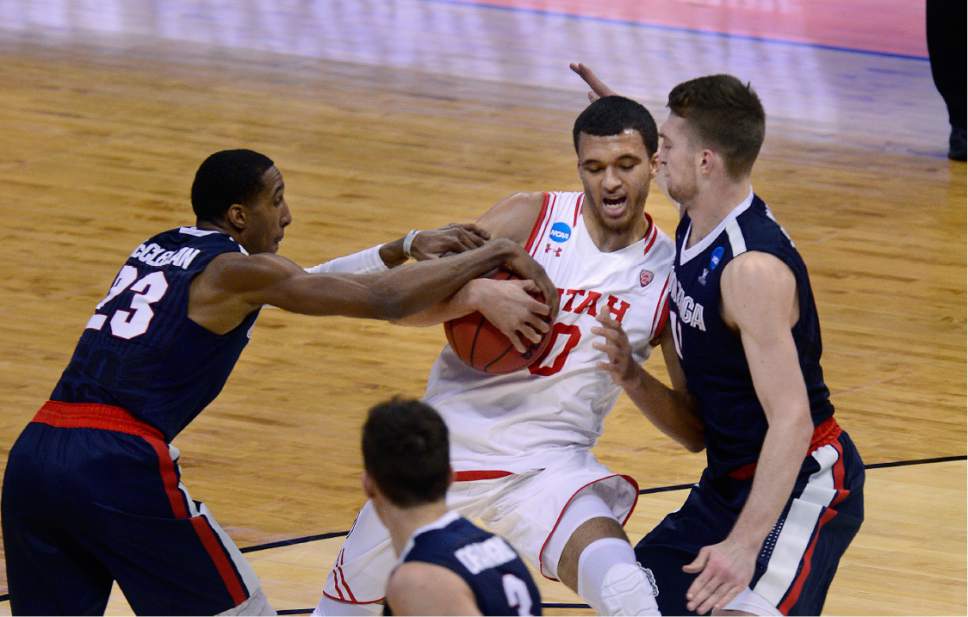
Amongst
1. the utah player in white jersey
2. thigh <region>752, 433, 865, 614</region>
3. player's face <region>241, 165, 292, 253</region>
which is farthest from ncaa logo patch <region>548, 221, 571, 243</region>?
thigh <region>752, 433, 865, 614</region>

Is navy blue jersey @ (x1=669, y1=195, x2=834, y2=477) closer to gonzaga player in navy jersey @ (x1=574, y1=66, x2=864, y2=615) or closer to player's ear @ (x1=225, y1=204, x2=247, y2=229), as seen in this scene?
gonzaga player in navy jersey @ (x1=574, y1=66, x2=864, y2=615)

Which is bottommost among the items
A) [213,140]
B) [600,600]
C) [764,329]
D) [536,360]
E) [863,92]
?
[863,92]

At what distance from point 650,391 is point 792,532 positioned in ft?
1.91

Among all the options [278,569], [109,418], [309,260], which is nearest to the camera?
[109,418]

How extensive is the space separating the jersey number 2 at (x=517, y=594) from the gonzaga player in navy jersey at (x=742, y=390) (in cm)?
85

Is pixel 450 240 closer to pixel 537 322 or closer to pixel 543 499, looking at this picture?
pixel 537 322

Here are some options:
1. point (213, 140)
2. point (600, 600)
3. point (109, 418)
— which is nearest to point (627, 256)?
point (600, 600)

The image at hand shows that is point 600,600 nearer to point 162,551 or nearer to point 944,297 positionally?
point 162,551

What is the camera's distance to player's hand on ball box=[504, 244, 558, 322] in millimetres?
4844

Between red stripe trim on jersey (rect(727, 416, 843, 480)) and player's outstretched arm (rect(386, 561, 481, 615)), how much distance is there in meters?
1.53

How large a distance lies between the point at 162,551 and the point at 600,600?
1.22m

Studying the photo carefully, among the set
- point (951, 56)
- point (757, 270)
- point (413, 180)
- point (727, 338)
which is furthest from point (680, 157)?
point (951, 56)

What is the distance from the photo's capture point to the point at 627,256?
5105 mm

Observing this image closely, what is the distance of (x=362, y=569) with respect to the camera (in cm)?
488
